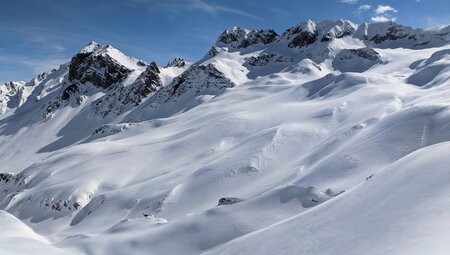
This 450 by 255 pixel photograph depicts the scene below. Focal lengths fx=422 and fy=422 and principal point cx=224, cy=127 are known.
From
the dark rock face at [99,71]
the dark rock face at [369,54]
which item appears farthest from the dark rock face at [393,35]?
the dark rock face at [99,71]

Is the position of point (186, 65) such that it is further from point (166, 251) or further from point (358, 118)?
point (166, 251)

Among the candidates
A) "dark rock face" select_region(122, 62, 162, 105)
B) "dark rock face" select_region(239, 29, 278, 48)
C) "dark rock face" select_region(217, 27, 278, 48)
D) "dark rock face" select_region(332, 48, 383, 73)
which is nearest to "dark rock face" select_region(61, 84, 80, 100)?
"dark rock face" select_region(122, 62, 162, 105)

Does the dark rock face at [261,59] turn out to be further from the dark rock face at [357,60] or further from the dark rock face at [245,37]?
the dark rock face at [245,37]

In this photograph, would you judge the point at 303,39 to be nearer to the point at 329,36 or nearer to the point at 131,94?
the point at 329,36

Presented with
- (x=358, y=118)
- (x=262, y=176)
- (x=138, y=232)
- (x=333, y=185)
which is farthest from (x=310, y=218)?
(x=358, y=118)

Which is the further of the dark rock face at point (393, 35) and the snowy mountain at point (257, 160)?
the dark rock face at point (393, 35)

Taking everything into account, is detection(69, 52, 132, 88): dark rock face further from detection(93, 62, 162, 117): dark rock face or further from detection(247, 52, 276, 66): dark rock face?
detection(247, 52, 276, 66): dark rock face

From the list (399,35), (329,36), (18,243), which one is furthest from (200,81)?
(18,243)
